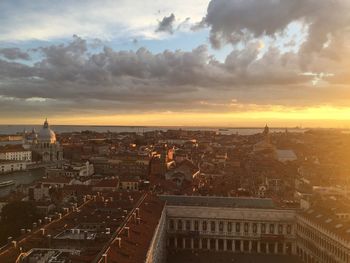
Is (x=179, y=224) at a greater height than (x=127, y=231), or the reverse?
(x=127, y=231)

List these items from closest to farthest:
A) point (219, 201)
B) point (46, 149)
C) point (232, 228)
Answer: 1. point (232, 228)
2. point (219, 201)
3. point (46, 149)

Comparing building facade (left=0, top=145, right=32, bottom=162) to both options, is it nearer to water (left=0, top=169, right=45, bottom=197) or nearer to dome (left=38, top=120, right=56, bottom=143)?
dome (left=38, top=120, right=56, bottom=143)

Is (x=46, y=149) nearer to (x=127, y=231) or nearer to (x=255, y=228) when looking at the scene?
(x=255, y=228)

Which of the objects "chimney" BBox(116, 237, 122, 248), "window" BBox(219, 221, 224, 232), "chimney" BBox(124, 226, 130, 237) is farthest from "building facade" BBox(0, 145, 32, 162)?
"chimney" BBox(116, 237, 122, 248)

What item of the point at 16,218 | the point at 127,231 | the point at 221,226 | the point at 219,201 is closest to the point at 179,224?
the point at 221,226

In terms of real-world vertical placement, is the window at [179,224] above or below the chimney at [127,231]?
below

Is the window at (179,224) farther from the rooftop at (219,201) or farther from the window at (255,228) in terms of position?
the window at (255,228)

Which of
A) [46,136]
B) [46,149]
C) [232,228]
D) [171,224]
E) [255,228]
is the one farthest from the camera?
[46,136]

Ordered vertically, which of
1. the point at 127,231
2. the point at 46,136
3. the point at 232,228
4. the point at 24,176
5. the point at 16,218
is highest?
the point at 46,136

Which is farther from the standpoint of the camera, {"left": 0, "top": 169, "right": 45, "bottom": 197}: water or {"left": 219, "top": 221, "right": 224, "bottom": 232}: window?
{"left": 0, "top": 169, "right": 45, "bottom": 197}: water

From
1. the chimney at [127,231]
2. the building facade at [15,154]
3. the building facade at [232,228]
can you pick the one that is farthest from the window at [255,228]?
the building facade at [15,154]

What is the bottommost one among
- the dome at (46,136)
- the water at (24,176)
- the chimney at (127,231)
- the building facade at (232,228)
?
the water at (24,176)
